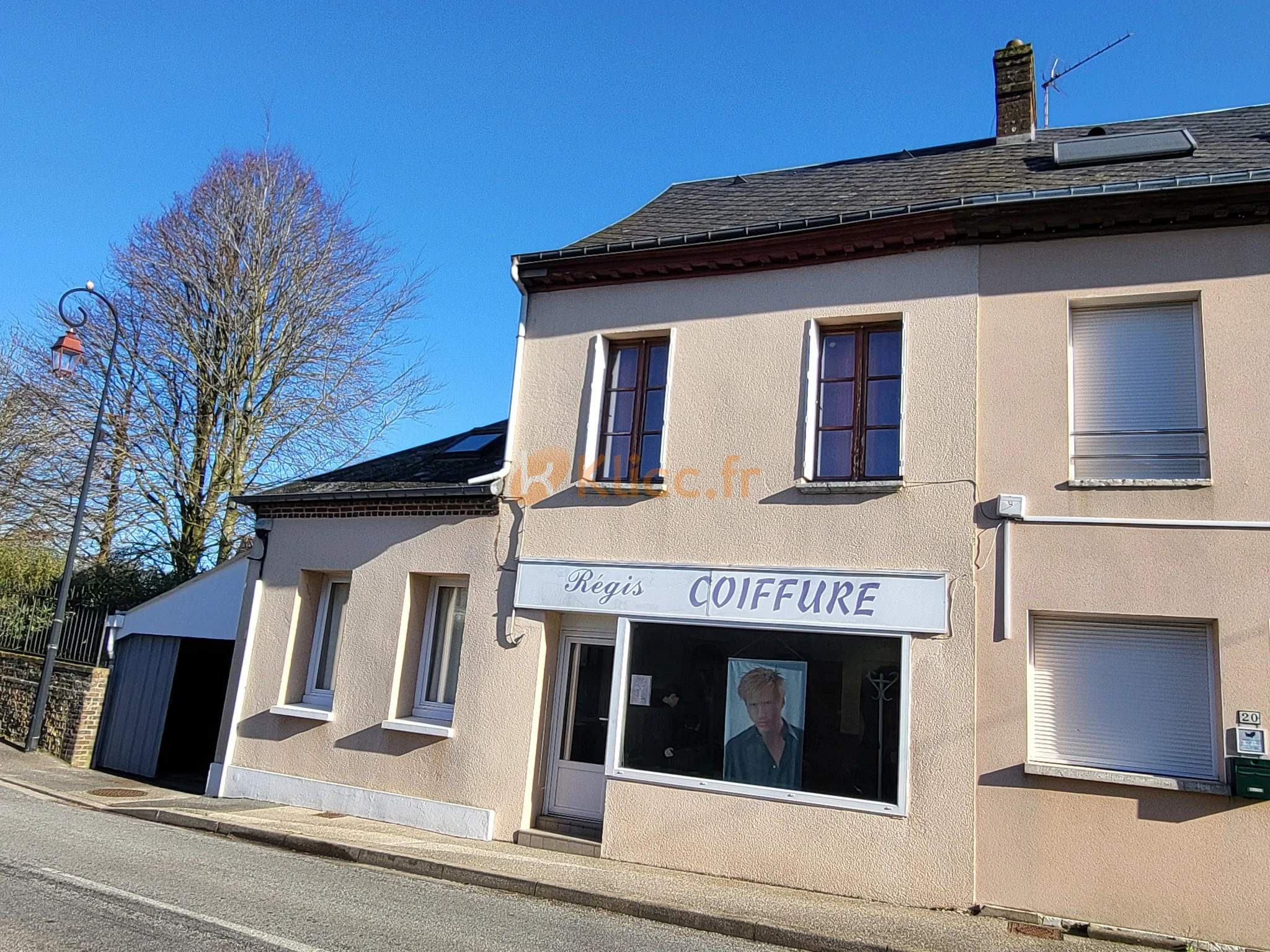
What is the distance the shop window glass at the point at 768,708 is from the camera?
25.5ft

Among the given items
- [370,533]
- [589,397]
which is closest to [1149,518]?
[589,397]

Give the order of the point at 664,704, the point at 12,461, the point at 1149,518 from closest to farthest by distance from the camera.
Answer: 1. the point at 1149,518
2. the point at 664,704
3. the point at 12,461

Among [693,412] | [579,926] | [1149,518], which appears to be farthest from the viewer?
[693,412]

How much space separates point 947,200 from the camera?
8.20 metres

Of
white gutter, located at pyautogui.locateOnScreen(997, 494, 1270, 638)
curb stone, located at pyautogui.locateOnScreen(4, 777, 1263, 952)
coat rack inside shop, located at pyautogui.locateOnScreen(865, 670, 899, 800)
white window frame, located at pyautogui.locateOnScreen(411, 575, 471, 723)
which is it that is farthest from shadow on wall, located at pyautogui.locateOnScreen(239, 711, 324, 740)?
white gutter, located at pyautogui.locateOnScreen(997, 494, 1270, 638)

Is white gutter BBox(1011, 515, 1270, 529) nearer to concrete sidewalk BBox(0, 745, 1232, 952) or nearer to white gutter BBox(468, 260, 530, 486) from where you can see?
concrete sidewalk BBox(0, 745, 1232, 952)

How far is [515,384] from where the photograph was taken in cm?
1013

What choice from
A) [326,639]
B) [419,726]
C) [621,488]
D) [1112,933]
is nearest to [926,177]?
[621,488]

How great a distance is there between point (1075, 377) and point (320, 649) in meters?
8.95

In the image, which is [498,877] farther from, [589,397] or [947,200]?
[947,200]

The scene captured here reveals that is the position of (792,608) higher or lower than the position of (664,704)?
higher

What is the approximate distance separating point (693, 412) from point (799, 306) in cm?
152

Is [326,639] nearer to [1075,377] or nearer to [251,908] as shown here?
[251,908]

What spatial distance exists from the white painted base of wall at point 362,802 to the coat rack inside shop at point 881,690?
3.96 metres
